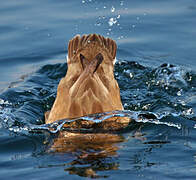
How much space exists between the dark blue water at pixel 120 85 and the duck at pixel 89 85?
155 millimetres

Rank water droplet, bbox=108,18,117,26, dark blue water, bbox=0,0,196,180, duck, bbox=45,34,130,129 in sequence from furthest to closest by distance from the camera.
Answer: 1. water droplet, bbox=108,18,117,26
2. duck, bbox=45,34,130,129
3. dark blue water, bbox=0,0,196,180

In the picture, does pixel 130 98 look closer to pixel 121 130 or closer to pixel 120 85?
pixel 120 85

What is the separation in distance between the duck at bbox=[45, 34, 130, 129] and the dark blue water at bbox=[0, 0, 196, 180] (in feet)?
0.51

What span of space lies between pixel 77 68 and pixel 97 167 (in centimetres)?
191

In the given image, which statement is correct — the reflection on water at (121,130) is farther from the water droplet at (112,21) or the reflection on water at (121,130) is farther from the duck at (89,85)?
the water droplet at (112,21)

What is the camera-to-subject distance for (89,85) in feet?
19.9

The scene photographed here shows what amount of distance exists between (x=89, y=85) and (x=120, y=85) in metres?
2.31

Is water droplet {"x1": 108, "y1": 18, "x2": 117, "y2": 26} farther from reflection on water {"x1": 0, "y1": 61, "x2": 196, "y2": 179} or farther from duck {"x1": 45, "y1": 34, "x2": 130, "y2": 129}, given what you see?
duck {"x1": 45, "y1": 34, "x2": 130, "y2": 129}

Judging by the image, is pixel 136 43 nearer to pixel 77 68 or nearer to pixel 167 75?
pixel 167 75

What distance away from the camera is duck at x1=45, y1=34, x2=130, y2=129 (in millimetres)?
6023

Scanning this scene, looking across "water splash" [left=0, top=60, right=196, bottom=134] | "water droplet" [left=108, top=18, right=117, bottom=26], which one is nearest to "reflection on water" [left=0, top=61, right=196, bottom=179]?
"water splash" [left=0, top=60, right=196, bottom=134]

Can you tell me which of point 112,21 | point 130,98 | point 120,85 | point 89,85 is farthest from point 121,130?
point 112,21

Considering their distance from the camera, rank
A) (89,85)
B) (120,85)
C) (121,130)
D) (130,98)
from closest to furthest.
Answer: (89,85) → (121,130) → (130,98) → (120,85)

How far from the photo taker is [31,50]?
30.8ft
